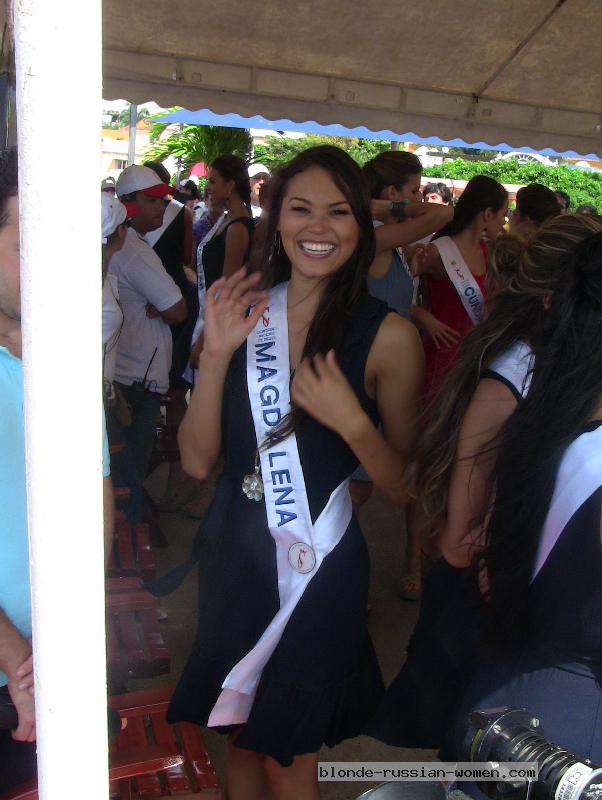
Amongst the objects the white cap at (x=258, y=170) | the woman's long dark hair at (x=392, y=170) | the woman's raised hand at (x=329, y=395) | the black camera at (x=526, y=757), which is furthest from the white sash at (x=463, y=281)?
the white cap at (x=258, y=170)

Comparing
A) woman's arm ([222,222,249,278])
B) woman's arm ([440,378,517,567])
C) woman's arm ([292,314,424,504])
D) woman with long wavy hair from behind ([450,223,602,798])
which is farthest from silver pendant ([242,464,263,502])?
woman's arm ([222,222,249,278])

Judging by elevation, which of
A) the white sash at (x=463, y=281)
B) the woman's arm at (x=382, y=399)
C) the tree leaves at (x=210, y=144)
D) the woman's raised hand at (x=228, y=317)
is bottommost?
the woman's arm at (x=382, y=399)

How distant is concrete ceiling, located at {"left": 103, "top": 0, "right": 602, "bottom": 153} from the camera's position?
4.10m

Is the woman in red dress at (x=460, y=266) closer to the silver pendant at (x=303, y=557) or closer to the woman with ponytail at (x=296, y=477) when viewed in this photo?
the woman with ponytail at (x=296, y=477)

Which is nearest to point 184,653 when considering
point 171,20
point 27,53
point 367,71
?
point 27,53

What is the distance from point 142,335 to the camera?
147 inches

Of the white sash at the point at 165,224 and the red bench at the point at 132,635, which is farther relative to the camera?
the white sash at the point at 165,224

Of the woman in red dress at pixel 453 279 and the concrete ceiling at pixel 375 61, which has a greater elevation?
the concrete ceiling at pixel 375 61

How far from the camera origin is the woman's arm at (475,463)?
4.75 feet

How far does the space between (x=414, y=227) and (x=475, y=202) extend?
0.56 m

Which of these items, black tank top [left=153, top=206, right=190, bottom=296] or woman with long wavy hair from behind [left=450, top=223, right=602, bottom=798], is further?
black tank top [left=153, top=206, right=190, bottom=296]

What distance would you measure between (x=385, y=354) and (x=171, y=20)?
10.1 feet

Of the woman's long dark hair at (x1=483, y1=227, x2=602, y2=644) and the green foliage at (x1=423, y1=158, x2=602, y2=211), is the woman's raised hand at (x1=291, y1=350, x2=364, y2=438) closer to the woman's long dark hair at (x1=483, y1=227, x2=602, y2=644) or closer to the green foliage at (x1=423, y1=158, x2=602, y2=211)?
the woman's long dark hair at (x1=483, y1=227, x2=602, y2=644)

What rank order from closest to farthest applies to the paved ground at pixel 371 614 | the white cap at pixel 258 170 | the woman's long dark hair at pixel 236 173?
the paved ground at pixel 371 614 → the woman's long dark hair at pixel 236 173 → the white cap at pixel 258 170
